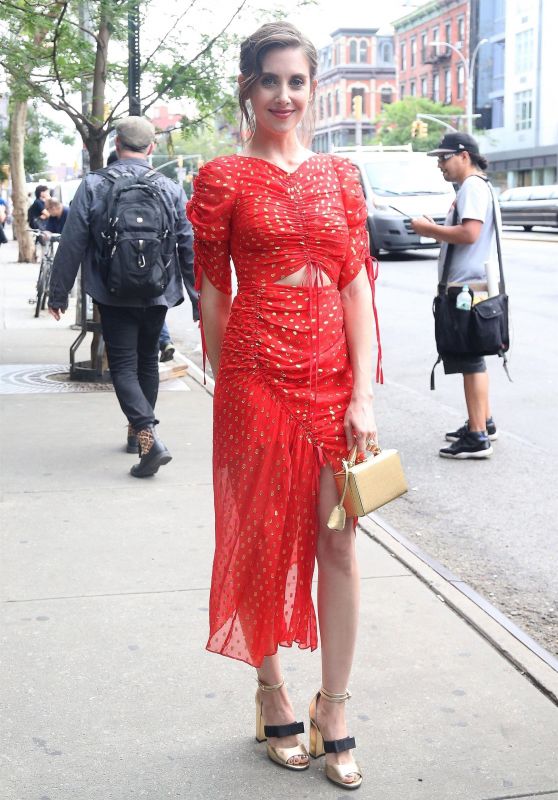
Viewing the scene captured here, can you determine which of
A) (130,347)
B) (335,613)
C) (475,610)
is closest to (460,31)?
(130,347)

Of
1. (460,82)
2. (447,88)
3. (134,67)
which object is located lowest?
(134,67)

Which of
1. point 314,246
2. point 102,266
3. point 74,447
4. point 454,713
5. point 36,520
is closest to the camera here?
point 314,246

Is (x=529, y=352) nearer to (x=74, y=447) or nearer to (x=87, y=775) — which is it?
(x=74, y=447)

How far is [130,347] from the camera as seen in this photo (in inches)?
260

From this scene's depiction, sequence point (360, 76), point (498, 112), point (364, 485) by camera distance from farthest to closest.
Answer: point (360, 76)
point (498, 112)
point (364, 485)

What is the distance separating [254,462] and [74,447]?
14.1ft

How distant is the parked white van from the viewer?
76.1 ft

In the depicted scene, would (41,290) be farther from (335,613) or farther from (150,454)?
(335,613)

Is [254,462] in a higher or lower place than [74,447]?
higher

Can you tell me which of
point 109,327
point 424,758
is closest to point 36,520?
point 109,327

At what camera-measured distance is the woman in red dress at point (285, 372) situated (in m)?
3.02

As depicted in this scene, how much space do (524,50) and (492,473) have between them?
225 feet

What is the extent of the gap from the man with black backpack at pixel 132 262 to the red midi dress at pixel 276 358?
10.7 feet

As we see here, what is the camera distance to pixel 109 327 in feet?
21.6
